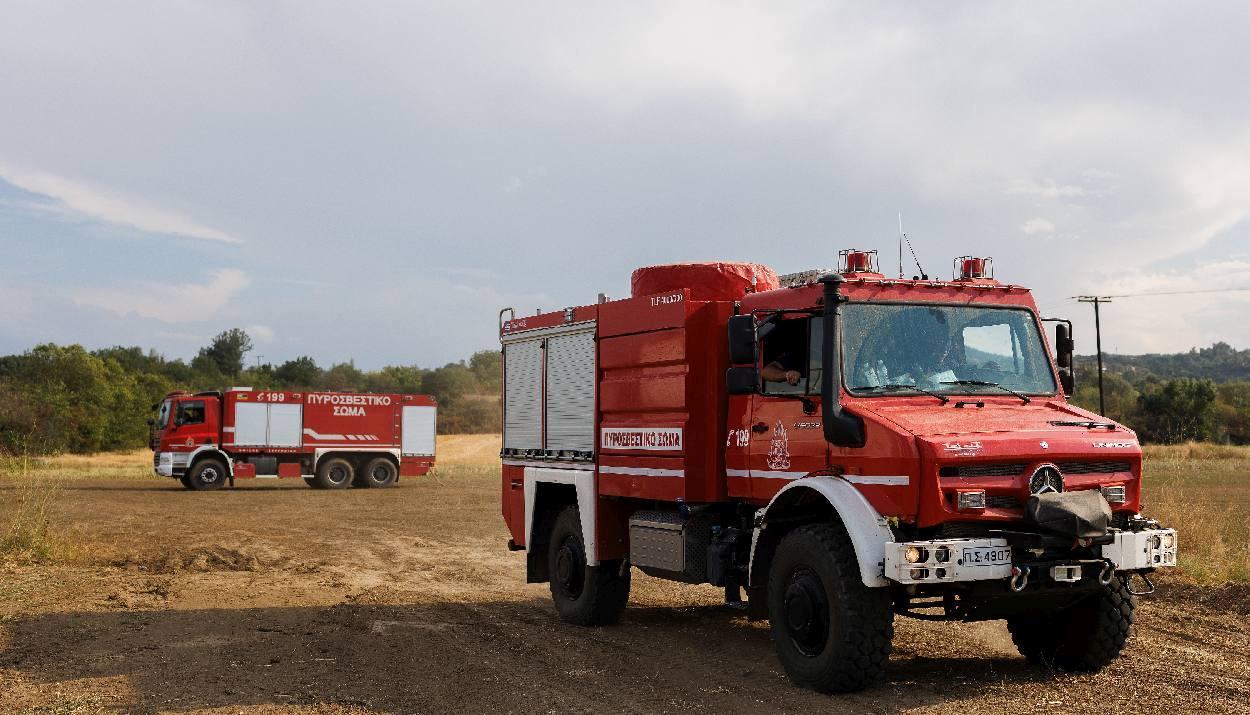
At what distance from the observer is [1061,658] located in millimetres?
7793

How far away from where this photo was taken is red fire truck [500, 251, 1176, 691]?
6.68m

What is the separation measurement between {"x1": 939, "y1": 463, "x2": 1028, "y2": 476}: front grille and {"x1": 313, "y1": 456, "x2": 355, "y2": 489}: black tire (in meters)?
31.1

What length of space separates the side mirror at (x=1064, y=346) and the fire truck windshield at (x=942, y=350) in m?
0.14

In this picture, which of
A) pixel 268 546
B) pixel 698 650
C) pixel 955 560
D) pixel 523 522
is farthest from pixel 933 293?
pixel 268 546

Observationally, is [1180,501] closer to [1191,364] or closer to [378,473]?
[378,473]

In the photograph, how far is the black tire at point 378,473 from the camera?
118ft

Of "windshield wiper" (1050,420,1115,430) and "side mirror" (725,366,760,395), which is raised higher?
"side mirror" (725,366,760,395)

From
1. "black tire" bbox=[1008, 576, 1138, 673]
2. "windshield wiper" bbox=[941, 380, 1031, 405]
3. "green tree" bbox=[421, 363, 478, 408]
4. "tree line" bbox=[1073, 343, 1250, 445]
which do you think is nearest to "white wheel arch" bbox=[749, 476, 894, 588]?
"windshield wiper" bbox=[941, 380, 1031, 405]

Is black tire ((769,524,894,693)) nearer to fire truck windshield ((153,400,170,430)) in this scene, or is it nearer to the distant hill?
fire truck windshield ((153,400,170,430))

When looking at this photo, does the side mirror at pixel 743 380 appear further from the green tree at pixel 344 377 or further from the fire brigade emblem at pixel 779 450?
the green tree at pixel 344 377

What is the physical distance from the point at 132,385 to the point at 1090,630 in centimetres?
7001

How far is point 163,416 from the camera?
1342 inches

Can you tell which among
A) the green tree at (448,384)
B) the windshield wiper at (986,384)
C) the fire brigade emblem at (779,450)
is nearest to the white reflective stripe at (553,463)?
the fire brigade emblem at (779,450)

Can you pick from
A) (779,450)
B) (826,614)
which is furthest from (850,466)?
(826,614)
